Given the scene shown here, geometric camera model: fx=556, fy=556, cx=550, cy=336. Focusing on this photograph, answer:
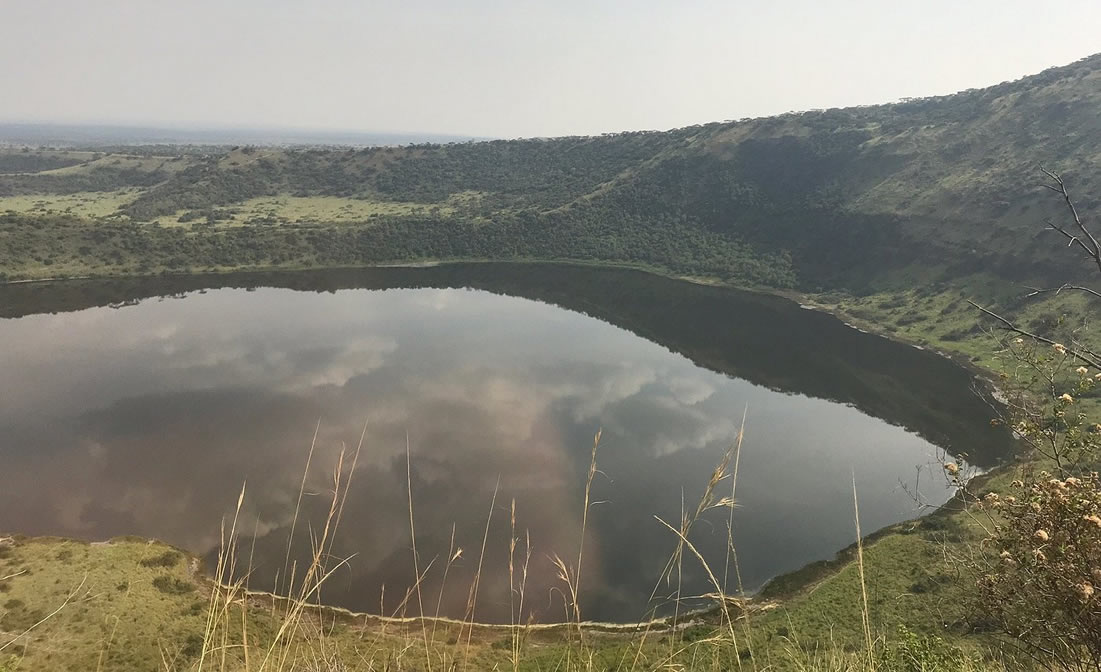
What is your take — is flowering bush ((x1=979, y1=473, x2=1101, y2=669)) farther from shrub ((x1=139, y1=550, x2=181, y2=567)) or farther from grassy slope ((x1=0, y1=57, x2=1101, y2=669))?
shrub ((x1=139, y1=550, x2=181, y2=567))

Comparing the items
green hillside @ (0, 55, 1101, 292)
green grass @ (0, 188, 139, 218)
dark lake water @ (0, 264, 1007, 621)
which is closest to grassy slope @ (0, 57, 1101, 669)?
green hillside @ (0, 55, 1101, 292)

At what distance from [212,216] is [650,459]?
117 meters

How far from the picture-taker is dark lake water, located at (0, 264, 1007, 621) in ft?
106

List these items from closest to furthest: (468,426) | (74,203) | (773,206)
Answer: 1. (468,426)
2. (773,206)
3. (74,203)

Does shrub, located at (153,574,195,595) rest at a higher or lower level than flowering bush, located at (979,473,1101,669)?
lower

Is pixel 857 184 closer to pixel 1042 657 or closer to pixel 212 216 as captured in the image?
pixel 1042 657

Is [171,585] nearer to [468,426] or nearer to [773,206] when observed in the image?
[468,426]

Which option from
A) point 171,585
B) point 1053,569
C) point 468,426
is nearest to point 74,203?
point 468,426

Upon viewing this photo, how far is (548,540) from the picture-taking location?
33031 millimetres

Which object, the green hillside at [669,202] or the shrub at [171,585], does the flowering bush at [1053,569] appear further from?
the green hillside at [669,202]

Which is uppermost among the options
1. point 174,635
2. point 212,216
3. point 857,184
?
point 857,184

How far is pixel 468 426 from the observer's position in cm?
4628

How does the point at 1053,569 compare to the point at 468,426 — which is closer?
the point at 1053,569

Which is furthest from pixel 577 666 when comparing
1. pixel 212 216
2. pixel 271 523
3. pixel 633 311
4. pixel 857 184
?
pixel 212 216
